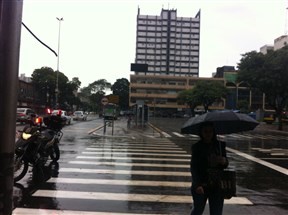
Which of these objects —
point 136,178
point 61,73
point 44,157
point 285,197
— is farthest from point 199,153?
point 61,73

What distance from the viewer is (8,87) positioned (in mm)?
3244

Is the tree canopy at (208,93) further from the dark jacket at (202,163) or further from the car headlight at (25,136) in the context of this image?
the dark jacket at (202,163)

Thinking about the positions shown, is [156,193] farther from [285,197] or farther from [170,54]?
[170,54]

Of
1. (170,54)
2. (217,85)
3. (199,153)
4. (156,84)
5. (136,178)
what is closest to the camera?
(199,153)

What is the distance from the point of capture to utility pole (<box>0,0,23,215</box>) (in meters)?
3.19

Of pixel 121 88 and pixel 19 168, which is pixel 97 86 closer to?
pixel 121 88

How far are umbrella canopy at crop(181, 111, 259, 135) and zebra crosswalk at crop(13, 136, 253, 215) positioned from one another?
2005 millimetres

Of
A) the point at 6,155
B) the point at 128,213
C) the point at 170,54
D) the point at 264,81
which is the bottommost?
→ the point at 128,213

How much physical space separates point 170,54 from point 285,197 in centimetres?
15334

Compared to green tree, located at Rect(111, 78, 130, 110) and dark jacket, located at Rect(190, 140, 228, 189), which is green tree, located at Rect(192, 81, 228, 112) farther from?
dark jacket, located at Rect(190, 140, 228, 189)

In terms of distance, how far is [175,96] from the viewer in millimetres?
124250

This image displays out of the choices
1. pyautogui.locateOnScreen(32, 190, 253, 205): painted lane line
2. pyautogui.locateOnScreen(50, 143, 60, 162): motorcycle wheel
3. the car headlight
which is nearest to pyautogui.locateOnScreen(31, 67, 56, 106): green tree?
pyautogui.locateOnScreen(50, 143, 60, 162): motorcycle wheel

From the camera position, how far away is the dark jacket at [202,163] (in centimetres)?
479

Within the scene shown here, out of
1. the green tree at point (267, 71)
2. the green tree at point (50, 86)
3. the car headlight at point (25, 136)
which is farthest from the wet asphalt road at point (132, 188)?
the green tree at point (50, 86)
